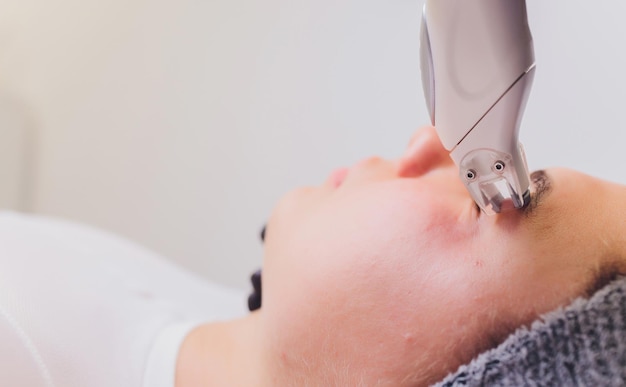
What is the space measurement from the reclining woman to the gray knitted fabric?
0.02m

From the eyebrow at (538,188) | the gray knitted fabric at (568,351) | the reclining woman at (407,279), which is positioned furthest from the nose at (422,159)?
the gray knitted fabric at (568,351)

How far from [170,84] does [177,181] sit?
25cm

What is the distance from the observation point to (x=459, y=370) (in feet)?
1.56

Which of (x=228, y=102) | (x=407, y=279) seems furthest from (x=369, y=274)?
(x=228, y=102)

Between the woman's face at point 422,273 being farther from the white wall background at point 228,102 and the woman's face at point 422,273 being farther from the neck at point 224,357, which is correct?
the white wall background at point 228,102

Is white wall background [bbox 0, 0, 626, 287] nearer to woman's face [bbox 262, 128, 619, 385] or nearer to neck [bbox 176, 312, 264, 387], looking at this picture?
woman's face [bbox 262, 128, 619, 385]

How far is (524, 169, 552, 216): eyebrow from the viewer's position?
0.51 m

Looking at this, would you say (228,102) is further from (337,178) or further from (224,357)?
(224,357)

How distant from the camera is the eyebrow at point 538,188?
508mm

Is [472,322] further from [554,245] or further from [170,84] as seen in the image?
[170,84]

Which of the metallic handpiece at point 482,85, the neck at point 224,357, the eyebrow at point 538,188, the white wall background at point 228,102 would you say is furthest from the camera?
the white wall background at point 228,102

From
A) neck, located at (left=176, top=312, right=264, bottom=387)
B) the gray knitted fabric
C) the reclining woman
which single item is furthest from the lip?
the gray knitted fabric

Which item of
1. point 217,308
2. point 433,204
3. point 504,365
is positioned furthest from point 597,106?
point 217,308

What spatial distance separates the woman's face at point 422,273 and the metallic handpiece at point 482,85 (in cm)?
5
